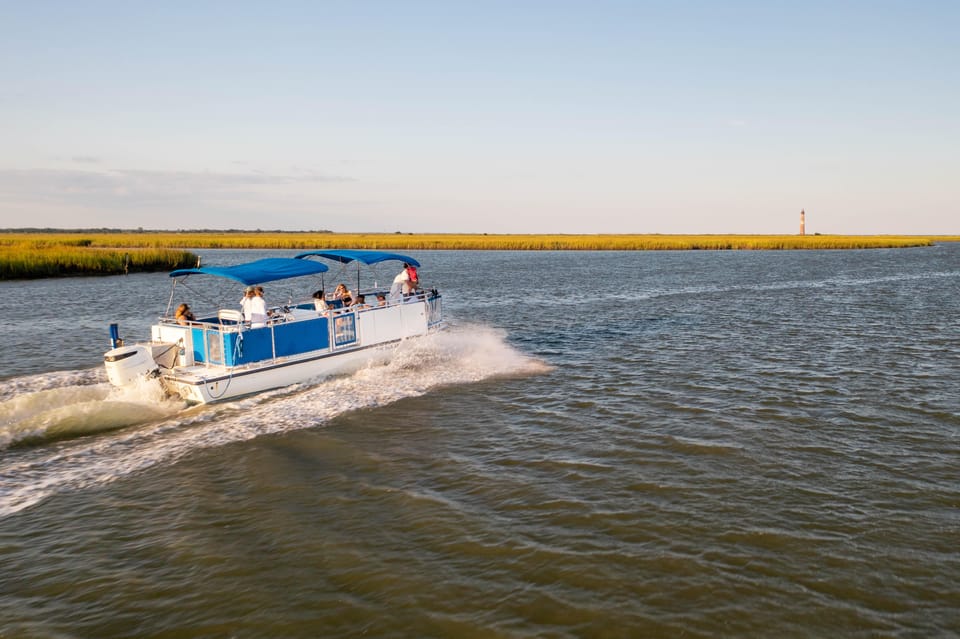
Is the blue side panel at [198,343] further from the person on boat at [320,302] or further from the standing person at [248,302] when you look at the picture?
the person on boat at [320,302]

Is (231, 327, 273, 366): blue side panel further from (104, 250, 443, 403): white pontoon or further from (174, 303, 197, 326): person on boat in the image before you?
(174, 303, 197, 326): person on boat

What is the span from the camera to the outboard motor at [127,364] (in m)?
13.4

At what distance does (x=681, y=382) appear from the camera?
16.3 meters

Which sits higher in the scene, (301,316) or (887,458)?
(301,316)

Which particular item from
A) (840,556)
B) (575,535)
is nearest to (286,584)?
(575,535)

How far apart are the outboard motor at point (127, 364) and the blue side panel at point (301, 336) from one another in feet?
9.53

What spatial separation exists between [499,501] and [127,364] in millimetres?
9108

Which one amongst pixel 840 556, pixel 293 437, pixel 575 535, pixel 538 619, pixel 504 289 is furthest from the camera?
pixel 504 289

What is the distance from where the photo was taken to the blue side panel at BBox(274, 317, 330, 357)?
51.8ft

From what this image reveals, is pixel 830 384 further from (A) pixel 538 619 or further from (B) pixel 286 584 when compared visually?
(B) pixel 286 584

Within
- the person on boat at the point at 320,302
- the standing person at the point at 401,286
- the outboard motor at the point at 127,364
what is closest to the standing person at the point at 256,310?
the person on boat at the point at 320,302

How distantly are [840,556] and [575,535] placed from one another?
126 inches

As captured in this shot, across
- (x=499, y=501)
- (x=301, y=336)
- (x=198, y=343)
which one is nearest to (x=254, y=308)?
(x=301, y=336)

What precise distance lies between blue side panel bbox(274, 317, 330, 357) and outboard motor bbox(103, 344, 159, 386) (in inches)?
114
